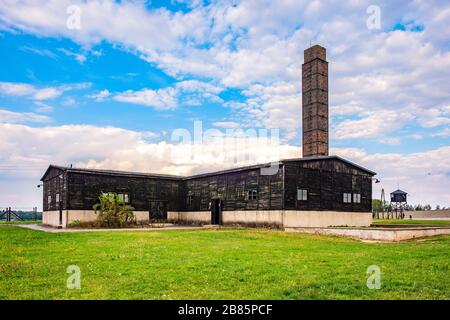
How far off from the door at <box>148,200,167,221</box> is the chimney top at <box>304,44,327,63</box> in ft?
82.8

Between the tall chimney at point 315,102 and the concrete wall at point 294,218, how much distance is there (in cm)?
979

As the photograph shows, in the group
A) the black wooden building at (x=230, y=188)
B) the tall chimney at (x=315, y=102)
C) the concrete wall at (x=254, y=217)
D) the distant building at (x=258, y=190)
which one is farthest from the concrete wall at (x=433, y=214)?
the concrete wall at (x=254, y=217)

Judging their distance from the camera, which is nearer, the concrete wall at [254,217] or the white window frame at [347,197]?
the concrete wall at [254,217]

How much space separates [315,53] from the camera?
4619 cm

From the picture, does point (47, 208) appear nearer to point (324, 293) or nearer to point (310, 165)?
point (310, 165)

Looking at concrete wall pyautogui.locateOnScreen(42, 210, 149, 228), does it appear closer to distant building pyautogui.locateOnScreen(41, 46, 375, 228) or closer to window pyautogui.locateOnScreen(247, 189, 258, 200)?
distant building pyautogui.locateOnScreen(41, 46, 375, 228)

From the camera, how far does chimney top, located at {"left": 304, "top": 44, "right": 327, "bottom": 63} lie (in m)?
46.2

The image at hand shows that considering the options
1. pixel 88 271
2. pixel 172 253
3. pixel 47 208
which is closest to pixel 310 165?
pixel 172 253

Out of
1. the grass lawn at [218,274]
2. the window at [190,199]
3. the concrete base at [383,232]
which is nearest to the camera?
the grass lawn at [218,274]

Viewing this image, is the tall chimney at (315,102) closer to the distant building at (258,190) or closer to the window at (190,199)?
the distant building at (258,190)

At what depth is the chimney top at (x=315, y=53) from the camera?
46.2m

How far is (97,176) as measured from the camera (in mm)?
38625

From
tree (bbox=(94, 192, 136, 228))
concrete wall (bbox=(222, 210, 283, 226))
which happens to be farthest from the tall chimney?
tree (bbox=(94, 192, 136, 228))

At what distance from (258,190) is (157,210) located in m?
14.8
